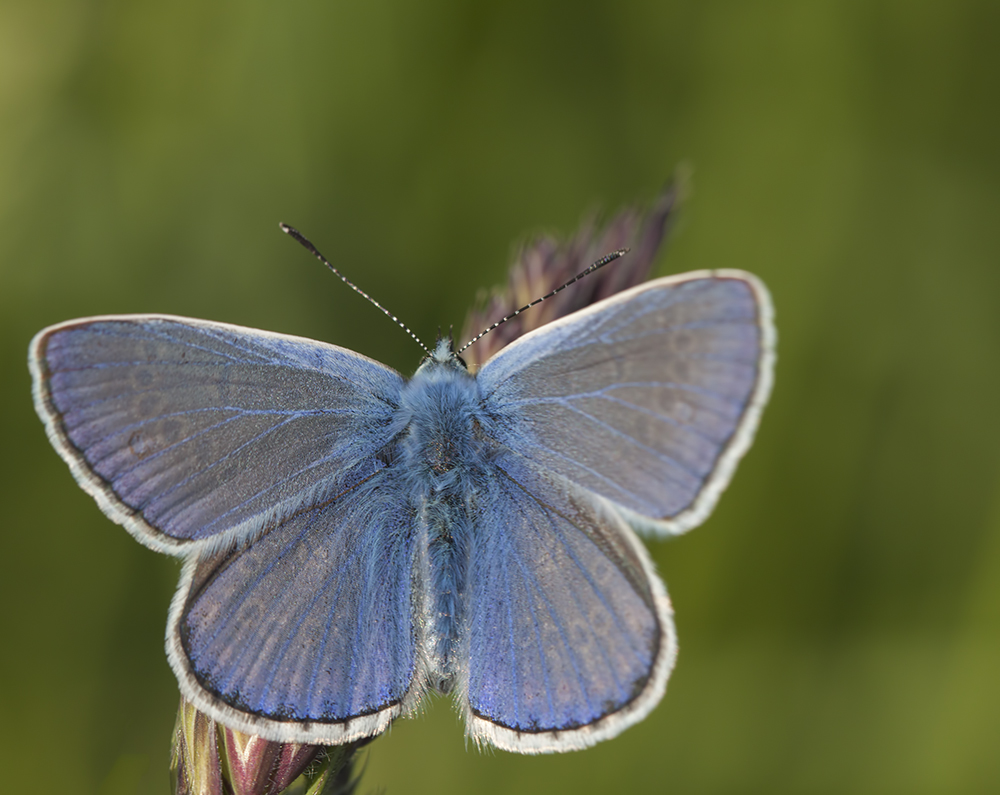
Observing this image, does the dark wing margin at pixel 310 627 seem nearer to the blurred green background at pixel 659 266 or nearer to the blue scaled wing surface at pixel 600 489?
the blue scaled wing surface at pixel 600 489

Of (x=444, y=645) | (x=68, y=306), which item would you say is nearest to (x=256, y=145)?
(x=68, y=306)

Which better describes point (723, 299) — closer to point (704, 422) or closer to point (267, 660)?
point (704, 422)

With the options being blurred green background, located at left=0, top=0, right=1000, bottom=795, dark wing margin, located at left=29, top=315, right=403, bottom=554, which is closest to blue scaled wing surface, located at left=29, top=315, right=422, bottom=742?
dark wing margin, located at left=29, top=315, right=403, bottom=554

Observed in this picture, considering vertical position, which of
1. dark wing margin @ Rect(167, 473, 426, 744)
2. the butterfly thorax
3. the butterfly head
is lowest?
dark wing margin @ Rect(167, 473, 426, 744)

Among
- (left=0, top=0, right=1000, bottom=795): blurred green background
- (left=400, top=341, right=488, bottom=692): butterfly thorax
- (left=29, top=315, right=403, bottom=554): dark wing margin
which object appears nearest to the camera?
(left=29, top=315, right=403, bottom=554): dark wing margin

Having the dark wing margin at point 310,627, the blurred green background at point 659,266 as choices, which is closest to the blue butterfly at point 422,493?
the dark wing margin at point 310,627

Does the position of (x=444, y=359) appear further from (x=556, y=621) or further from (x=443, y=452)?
(x=556, y=621)

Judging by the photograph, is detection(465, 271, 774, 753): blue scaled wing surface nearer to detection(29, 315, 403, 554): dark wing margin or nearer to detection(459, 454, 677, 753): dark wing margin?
detection(459, 454, 677, 753): dark wing margin

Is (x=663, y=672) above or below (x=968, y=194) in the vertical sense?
below
